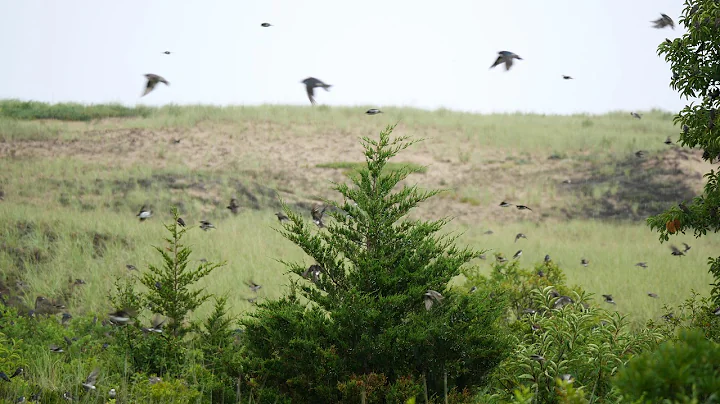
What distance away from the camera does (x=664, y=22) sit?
9.95 meters

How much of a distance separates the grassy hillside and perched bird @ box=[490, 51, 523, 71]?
5.85 meters

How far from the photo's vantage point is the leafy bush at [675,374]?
2.38 meters

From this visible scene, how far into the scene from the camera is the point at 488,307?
606 cm

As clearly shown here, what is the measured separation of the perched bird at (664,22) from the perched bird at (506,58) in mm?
2544

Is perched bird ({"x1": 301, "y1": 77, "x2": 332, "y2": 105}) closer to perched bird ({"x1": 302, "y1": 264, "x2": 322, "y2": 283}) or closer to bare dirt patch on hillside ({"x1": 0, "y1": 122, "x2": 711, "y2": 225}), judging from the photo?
perched bird ({"x1": 302, "y1": 264, "x2": 322, "y2": 283})

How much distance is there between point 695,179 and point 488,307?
23.8 metres

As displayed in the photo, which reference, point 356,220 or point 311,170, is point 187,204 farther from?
Result: point 356,220

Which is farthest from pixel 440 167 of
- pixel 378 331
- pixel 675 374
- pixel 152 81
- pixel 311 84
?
pixel 675 374

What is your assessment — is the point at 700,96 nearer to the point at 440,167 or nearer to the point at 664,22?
the point at 664,22

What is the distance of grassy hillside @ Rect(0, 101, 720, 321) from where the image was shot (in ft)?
47.4

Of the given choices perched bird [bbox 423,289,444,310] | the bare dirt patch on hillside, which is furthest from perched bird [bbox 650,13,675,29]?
the bare dirt patch on hillside

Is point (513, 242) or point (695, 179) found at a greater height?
point (695, 179)

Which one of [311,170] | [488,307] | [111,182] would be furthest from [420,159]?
[488,307]

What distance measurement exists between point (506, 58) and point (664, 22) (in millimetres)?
2875
